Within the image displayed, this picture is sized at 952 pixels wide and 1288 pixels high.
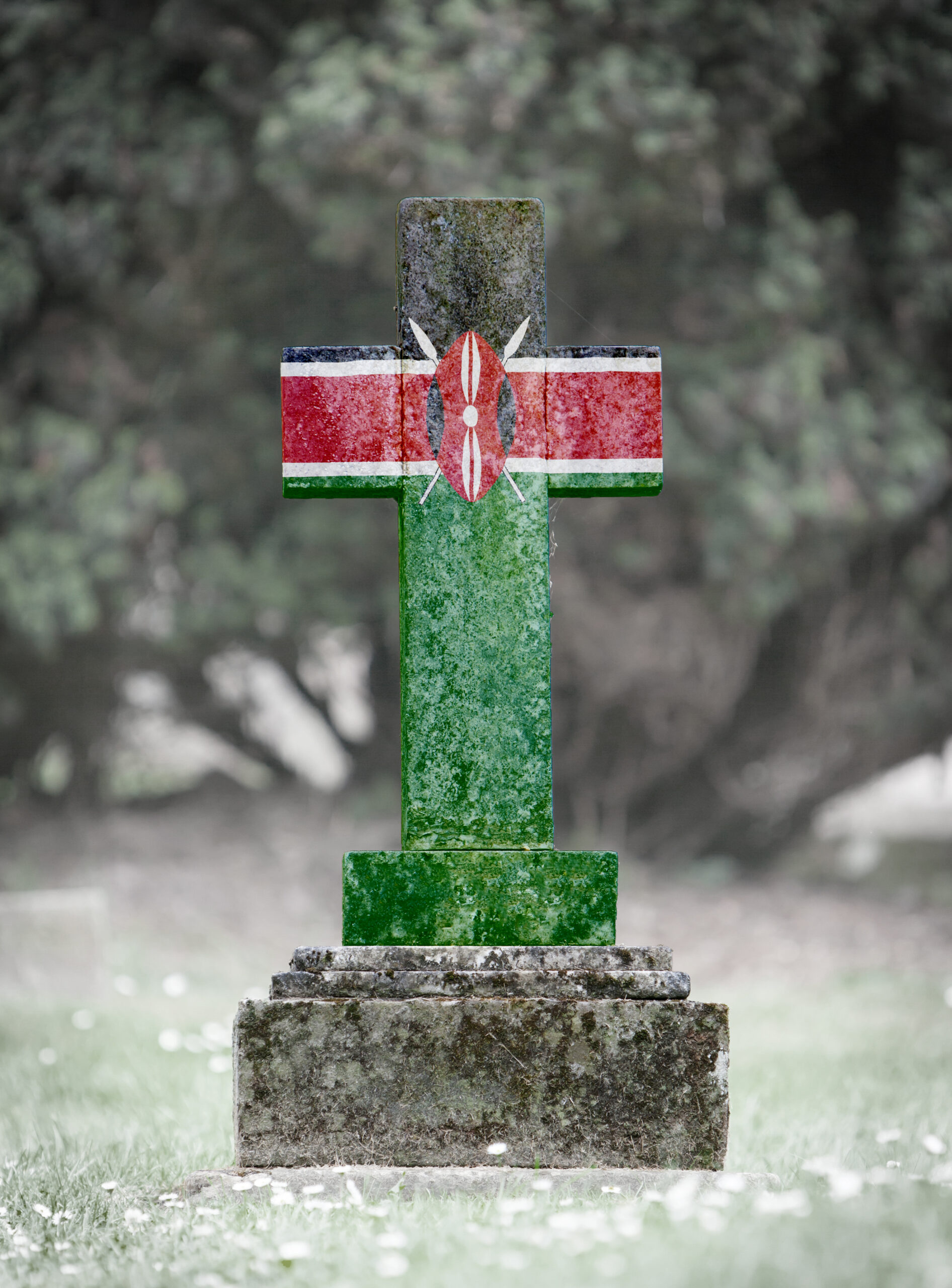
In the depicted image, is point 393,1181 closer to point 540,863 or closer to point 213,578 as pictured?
point 540,863

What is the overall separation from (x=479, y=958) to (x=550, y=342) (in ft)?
22.4

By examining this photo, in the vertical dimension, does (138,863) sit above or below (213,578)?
below

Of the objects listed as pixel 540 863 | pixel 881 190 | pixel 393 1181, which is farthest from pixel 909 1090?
pixel 881 190

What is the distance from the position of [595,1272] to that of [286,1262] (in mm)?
576

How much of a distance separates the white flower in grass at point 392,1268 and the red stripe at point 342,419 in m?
1.76

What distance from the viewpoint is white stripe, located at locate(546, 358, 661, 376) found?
10.3 ft

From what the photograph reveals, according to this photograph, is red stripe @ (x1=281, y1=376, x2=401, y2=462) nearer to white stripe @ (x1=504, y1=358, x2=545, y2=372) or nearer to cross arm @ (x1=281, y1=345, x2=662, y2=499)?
cross arm @ (x1=281, y1=345, x2=662, y2=499)

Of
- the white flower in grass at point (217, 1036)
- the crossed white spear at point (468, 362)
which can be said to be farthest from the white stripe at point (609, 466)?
the white flower in grass at point (217, 1036)

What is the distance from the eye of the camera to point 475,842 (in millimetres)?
2975

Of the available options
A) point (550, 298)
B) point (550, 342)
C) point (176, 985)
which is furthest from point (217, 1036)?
point (550, 342)

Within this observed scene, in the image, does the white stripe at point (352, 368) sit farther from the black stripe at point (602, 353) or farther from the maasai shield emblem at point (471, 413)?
the black stripe at point (602, 353)

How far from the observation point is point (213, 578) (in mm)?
8297

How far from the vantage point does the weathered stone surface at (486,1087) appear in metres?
2.63

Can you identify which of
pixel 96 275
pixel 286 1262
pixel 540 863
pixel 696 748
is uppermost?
pixel 96 275
